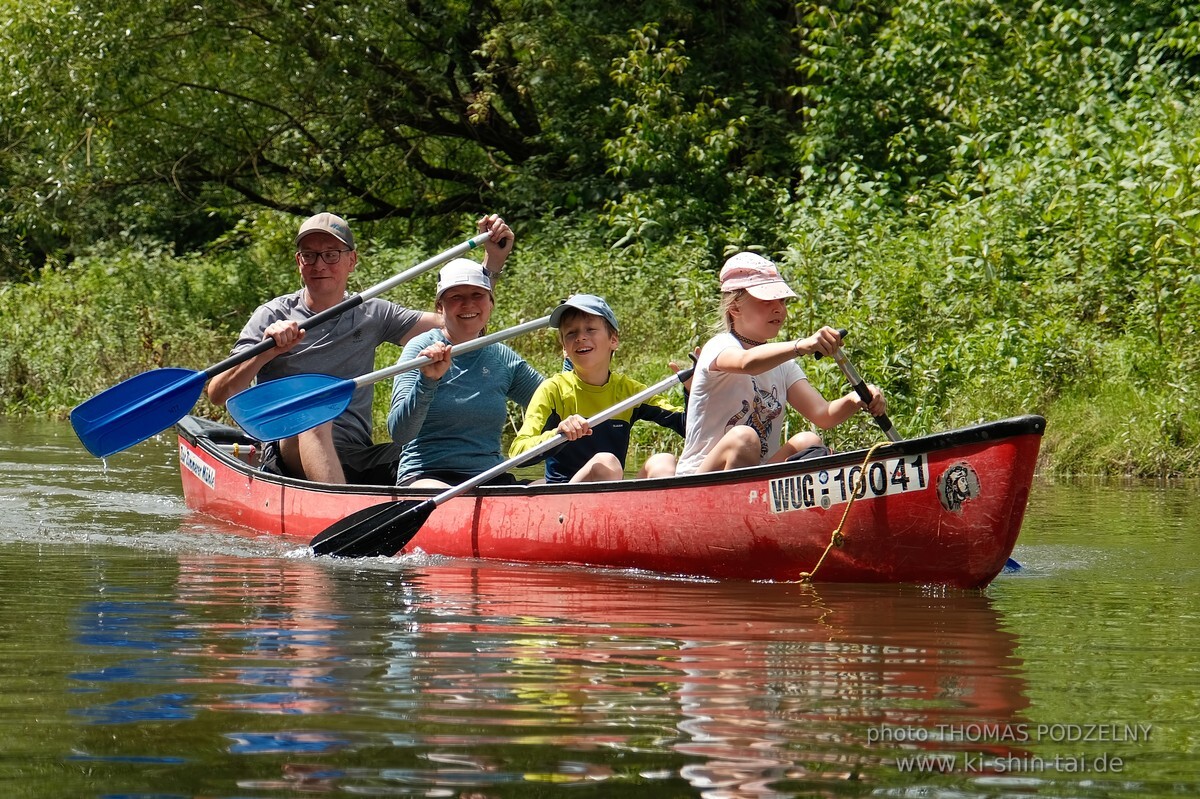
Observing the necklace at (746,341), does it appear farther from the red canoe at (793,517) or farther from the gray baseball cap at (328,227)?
the gray baseball cap at (328,227)

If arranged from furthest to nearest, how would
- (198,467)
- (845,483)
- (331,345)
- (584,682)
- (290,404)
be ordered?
1. (198,467)
2. (331,345)
3. (290,404)
4. (845,483)
5. (584,682)

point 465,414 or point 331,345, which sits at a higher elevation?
point 331,345

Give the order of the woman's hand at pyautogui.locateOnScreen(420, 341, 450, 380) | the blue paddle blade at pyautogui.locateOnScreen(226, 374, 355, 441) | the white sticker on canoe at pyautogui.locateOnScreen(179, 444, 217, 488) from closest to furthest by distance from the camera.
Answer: the woman's hand at pyautogui.locateOnScreen(420, 341, 450, 380) < the blue paddle blade at pyautogui.locateOnScreen(226, 374, 355, 441) < the white sticker on canoe at pyautogui.locateOnScreen(179, 444, 217, 488)

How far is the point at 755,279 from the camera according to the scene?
529 centimetres

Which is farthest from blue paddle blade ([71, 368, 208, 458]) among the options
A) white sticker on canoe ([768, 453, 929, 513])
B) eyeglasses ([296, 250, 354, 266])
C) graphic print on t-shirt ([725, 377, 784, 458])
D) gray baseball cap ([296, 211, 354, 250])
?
white sticker on canoe ([768, 453, 929, 513])

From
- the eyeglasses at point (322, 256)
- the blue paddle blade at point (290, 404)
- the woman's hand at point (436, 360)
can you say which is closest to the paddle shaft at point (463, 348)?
the woman's hand at point (436, 360)

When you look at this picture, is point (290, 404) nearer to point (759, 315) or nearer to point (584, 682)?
point (759, 315)

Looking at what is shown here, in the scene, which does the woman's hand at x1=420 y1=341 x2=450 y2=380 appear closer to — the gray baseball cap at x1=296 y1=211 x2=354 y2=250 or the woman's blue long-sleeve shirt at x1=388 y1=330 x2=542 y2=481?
the woman's blue long-sleeve shirt at x1=388 y1=330 x2=542 y2=481

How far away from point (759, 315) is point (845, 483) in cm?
65

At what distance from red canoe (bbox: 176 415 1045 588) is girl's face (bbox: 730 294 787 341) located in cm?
48

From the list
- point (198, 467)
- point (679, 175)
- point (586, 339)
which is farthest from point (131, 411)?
point (679, 175)

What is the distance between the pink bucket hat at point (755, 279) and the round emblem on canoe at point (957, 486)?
81 centimetres

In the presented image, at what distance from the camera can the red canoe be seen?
491 centimetres

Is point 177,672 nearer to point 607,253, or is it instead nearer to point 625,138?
point 607,253
